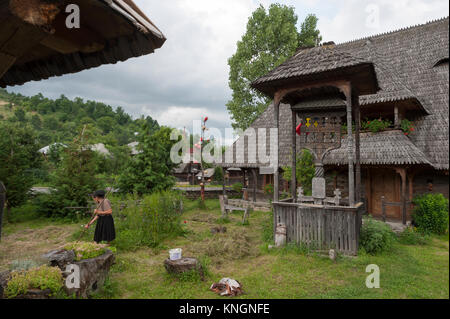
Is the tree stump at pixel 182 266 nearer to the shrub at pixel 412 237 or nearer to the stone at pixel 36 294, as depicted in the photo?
the stone at pixel 36 294

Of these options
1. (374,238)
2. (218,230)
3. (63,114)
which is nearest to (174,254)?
(218,230)

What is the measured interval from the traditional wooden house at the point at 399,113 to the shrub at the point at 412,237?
750mm

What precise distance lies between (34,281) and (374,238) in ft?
24.0

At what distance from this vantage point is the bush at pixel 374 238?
670cm

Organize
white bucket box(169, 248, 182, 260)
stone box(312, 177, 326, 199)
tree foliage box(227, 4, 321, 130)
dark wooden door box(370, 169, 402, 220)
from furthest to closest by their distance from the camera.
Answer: tree foliage box(227, 4, 321, 130)
dark wooden door box(370, 169, 402, 220)
stone box(312, 177, 326, 199)
white bucket box(169, 248, 182, 260)

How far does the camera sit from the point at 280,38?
18828 mm

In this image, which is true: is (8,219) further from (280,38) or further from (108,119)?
(108,119)

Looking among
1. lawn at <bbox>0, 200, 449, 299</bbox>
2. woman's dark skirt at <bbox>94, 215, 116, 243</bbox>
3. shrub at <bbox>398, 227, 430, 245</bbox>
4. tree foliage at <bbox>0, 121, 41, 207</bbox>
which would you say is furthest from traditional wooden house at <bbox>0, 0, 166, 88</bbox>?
tree foliage at <bbox>0, 121, 41, 207</bbox>

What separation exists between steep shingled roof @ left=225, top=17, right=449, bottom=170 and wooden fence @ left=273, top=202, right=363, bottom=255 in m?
3.66

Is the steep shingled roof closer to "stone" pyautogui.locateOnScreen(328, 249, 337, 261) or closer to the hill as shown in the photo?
"stone" pyautogui.locateOnScreen(328, 249, 337, 261)

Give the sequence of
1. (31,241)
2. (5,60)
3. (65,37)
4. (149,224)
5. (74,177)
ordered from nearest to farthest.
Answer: (5,60) < (65,37) < (149,224) < (31,241) < (74,177)

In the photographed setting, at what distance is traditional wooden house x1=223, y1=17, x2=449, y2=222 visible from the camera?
25.8ft

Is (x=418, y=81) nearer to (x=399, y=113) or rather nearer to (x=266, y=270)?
(x=399, y=113)

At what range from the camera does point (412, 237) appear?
798 centimetres
